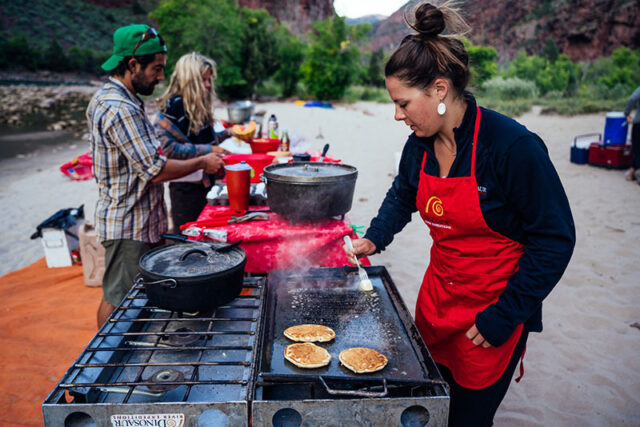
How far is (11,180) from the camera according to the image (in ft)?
34.8

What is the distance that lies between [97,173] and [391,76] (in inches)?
77.6

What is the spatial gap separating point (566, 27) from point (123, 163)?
60413 mm

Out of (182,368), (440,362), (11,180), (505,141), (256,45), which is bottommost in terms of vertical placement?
(11,180)

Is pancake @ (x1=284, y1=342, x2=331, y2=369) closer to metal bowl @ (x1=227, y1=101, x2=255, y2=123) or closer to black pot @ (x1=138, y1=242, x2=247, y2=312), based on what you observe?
black pot @ (x1=138, y1=242, x2=247, y2=312)

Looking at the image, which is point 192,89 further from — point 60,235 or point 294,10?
point 294,10

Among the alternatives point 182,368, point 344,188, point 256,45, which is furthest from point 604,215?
point 256,45

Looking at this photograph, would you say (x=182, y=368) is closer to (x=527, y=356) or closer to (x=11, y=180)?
(x=527, y=356)

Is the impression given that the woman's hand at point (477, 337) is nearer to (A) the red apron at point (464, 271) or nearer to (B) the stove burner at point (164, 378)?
(A) the red apron at point (464, 271)

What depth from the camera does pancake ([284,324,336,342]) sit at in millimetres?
1604

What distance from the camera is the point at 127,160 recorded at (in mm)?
2578

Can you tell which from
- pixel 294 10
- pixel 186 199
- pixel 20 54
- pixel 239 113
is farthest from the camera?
pixel 294 10

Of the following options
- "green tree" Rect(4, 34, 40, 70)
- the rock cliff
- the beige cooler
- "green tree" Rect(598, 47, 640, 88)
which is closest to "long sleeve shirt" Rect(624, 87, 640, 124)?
the beige cooler

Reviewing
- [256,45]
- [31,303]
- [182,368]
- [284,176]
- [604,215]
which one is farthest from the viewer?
[256,45]

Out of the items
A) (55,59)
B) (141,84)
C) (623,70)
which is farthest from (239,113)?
(55,59)
